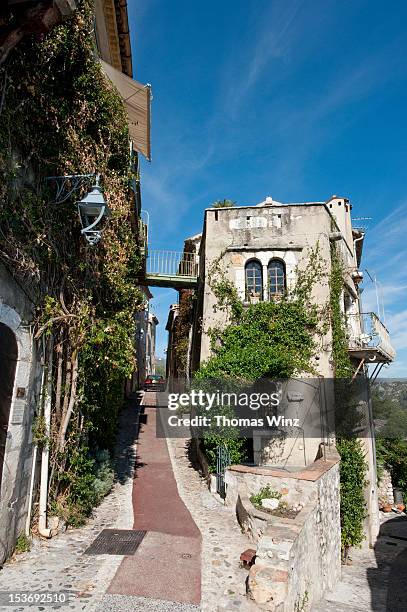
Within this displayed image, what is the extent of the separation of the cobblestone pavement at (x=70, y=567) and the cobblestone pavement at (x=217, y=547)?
1.30 metres

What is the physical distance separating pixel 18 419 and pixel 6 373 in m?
0.71

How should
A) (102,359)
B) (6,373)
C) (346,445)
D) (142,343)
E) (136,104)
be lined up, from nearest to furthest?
(6,373)
(102,359)
(136,104)
(346,445)
(142,343)

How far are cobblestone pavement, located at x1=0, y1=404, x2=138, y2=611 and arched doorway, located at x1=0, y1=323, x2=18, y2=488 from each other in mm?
1303

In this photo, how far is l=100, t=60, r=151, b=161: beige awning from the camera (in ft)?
32.8

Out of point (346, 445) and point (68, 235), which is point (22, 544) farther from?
point (346, 445)

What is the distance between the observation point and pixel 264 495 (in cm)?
827

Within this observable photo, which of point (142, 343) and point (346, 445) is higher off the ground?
point (142, 343)

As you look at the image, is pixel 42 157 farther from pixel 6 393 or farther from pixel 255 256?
pixel 255 256

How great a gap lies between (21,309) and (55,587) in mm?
3649

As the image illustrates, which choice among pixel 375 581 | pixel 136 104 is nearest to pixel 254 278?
pixel 136 104

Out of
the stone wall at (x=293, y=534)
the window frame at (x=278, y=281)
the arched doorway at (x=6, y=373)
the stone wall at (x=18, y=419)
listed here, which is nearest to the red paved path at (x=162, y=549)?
the stone wall at (x=293, y=534)

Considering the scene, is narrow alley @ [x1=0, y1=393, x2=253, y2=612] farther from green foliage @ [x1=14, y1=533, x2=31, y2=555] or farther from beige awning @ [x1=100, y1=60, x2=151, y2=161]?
beige awning @ [x1=100, y1=60, x2=151, y2=161]

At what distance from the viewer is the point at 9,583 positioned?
15.9 ft

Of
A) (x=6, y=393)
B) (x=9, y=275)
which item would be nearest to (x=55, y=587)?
(x=6, y=393)
